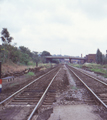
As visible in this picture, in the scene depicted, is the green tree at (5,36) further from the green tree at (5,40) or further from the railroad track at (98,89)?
the railroad track at (98,89)

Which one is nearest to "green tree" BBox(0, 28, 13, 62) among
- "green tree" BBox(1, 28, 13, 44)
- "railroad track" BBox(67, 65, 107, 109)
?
"green tree" BBox(1, 28, 13, 44)

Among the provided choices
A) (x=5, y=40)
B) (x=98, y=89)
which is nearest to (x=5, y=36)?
(x=5, y=40)

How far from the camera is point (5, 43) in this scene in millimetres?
24391

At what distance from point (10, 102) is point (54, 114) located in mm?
2448

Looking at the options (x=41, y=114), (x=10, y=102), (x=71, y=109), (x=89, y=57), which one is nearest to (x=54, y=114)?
(x=41, y=114)

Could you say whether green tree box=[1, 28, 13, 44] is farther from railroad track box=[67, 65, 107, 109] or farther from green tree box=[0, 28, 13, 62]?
railroad track box=[67, 65, 107, 109]

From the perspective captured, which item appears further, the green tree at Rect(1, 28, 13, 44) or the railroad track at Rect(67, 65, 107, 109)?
the green tree at Rect(1, 28, 13, 44)

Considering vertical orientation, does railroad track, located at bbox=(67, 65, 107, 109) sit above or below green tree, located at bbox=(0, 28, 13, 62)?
below

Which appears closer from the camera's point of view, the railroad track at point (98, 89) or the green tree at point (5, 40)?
the railroad track at point (98, 89)

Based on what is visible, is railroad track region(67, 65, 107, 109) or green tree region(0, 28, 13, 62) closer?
railroad track region(67, 65, 107, 109)

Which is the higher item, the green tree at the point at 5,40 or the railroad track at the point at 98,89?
the green tree at the point at 5,40

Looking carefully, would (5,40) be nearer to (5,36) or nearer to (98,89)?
(5,36)

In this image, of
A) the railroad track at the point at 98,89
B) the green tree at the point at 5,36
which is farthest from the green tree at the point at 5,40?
the railroad track at the point at 98,89

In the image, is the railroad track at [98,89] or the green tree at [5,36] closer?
the railroad track at [98,89]
